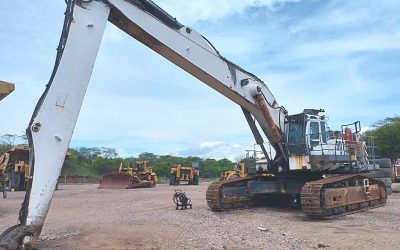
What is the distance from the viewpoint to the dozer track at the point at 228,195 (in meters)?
13.2

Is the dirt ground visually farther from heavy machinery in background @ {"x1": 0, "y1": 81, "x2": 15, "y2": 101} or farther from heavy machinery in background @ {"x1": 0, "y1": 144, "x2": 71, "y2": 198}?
heavy machinery in background @ {"x1": 0, "y1": 144, "x2": 71, "y2": 198}

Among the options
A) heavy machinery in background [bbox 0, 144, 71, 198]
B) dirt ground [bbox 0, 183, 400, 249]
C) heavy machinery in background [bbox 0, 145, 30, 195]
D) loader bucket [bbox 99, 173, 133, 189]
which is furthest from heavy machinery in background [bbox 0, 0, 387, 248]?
heavy machinery in background [bbox 0, 145, 30, 195]

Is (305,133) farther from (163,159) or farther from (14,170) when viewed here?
(163,159)

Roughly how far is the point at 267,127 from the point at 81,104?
22.9ft

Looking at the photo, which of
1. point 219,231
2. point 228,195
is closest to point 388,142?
point 228,195

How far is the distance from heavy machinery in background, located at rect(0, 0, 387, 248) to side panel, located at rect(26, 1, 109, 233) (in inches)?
0.6

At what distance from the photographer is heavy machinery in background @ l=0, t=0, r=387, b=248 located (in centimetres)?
683

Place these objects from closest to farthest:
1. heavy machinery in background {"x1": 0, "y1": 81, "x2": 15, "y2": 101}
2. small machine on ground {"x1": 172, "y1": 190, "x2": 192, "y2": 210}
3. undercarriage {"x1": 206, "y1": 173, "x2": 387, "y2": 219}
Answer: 1. heavy machinery in background {"x1": 0, "y1": 81, "x2": 15, "y2": 101}
2. undercarriage {"x1": 206, "y1": 173, "x2": 387, "y2": 219}
3. small machine on ground {"x1": 172, "y1": 190, "x2": 192, "y2": 210}

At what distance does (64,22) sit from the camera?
7.83m

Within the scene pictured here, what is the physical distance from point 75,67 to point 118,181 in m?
26.3

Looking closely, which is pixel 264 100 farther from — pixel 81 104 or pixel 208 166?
pixel 208 166

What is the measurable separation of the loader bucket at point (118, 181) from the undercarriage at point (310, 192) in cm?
1916

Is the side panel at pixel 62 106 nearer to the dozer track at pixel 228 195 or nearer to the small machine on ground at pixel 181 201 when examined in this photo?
the dozer track at pixel 228 195

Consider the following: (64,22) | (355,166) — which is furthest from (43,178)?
(355,166)
